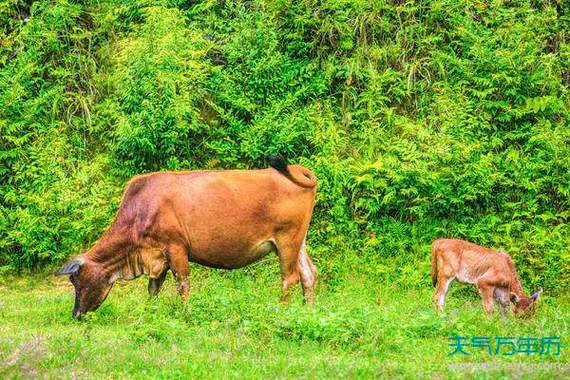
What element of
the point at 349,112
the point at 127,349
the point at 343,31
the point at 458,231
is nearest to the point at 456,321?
the point at 127,349

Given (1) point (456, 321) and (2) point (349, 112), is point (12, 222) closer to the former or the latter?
(2) point (349, 112)

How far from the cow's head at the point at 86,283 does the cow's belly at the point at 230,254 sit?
122 centimetres

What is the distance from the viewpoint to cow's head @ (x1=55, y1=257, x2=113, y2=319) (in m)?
12.1

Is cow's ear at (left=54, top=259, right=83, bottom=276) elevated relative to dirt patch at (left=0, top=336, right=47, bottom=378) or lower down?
lower down

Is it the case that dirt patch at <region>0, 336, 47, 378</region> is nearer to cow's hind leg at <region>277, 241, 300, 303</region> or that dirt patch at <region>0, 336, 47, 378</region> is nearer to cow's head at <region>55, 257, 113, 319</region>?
cow's head at <region>55, 257, 113, 319</region>

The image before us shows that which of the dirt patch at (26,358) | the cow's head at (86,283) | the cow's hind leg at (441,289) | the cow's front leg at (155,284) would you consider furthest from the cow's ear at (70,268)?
the cow's hind leg at (441,289)

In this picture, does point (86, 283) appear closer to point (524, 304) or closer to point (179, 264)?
point (179, 264)

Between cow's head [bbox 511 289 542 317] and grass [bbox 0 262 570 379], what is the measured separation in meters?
0.23

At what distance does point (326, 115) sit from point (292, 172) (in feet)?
11.6

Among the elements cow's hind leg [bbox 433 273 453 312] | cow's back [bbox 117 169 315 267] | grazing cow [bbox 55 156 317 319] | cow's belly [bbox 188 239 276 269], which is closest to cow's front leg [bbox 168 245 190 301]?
grazing cow [bbox 55 156 317 319]

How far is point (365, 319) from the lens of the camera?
10031mm

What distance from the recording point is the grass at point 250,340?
8.41m

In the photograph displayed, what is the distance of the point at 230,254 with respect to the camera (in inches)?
503

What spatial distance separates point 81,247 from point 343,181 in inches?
172
